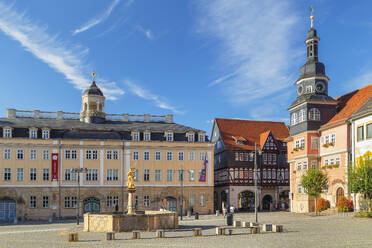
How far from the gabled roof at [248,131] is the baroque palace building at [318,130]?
1256cm

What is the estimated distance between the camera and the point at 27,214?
5941 centimetres

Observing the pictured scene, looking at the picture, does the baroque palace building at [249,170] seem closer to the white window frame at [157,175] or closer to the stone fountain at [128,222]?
the white window frame at [157,175]

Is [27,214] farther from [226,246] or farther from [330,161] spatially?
[226,246]

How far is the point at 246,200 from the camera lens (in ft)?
243

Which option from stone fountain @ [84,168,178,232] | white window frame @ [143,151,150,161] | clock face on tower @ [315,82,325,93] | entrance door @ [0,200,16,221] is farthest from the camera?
white window frame @ [143,151,150,161]

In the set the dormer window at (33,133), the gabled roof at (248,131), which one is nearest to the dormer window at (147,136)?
the dormer window at (33,133)

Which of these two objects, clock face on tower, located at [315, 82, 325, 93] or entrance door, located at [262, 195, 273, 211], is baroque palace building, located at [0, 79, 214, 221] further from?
clock face on tower, located at [315, 82, 325, 93]

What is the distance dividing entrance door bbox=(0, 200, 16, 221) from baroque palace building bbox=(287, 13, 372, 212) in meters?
34.1

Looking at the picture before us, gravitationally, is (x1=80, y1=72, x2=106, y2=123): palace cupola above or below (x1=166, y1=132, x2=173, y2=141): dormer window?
above

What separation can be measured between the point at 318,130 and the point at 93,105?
101 ft

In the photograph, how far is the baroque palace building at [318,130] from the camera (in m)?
52.3

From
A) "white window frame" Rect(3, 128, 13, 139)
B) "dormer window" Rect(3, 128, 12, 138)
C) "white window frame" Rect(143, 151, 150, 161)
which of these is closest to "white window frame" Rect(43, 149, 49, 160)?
"white window frame" Rect(3, 128, 13, 139)

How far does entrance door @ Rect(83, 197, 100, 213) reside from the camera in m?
62.0

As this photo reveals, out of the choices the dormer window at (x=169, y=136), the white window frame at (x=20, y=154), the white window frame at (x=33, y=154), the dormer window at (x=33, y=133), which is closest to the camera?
the white window frame at (x=20, y=154)
